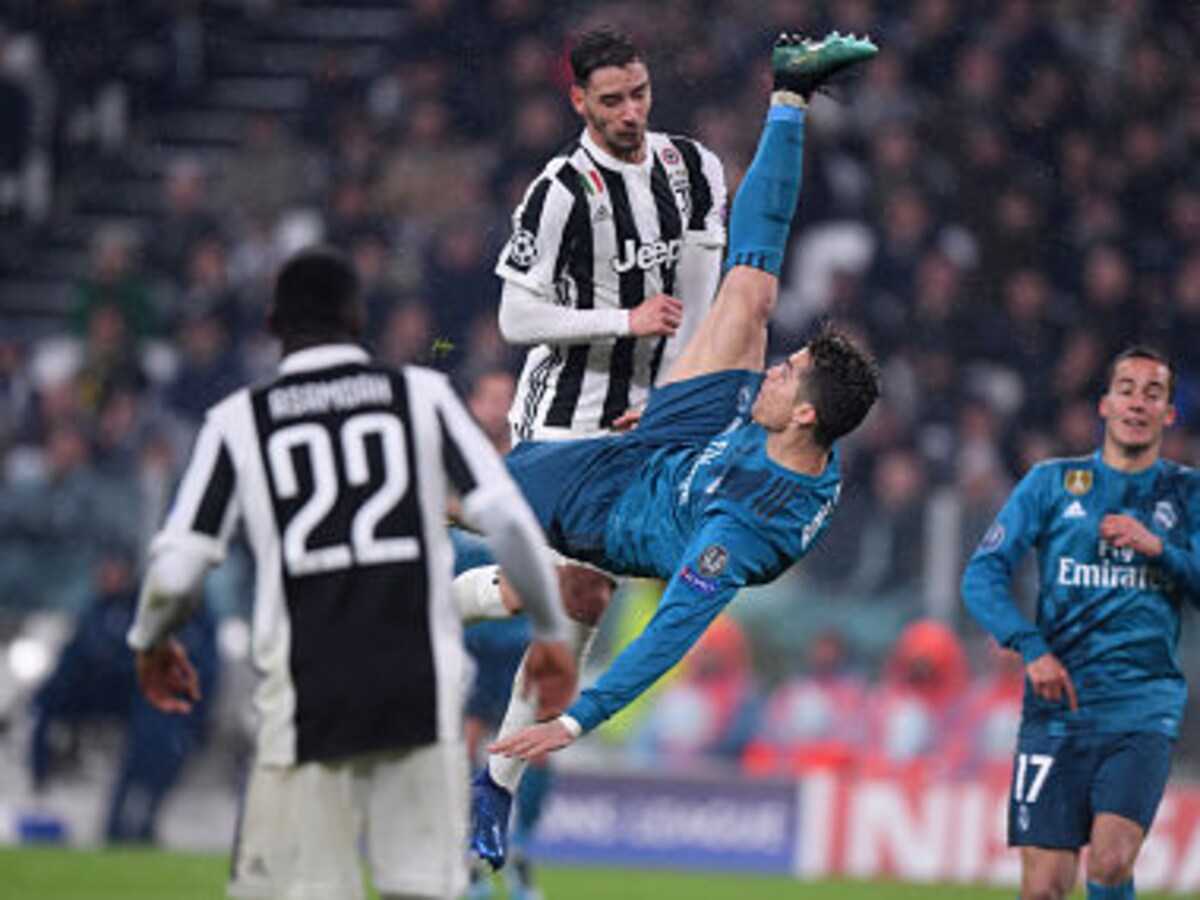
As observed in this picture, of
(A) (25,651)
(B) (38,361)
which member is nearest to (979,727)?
(A) (25,651)

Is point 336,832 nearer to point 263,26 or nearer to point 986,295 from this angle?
point 986,295

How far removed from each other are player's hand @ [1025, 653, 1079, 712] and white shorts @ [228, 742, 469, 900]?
316cm

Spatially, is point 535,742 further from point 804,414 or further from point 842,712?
point 842,712

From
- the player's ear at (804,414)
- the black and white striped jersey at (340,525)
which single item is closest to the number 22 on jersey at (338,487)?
the black and white striped jersey at (340,525)

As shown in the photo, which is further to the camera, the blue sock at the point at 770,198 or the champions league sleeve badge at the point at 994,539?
the champions league sleeve badge at the point at 994,539

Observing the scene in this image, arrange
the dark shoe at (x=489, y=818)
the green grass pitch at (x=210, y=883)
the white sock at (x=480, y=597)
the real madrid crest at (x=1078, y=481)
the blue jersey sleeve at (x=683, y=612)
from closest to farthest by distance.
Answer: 1. the blue jersey sleeve at (x=683, y=612)
2. the dark shoe at (x=489, y=818)
3. the white sock at (x=480, y=597)
4. the real madrid crest at (x=1078, y=481)
5. the green grass pitch at (x=210, y=883)

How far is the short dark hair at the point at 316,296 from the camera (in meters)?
6.41

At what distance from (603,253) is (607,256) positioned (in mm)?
19

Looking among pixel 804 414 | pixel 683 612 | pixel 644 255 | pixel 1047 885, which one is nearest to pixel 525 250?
pixel 644 255

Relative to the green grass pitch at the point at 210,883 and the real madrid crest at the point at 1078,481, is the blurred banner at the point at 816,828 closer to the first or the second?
the green grass pitch at the point at 210,883

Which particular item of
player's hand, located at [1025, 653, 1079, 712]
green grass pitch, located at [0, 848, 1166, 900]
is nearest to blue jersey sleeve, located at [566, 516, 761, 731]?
player's hand, located at [1025, 653, 1079, 712]

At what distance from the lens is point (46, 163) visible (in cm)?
2106

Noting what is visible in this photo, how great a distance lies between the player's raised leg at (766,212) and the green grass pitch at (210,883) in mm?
5735

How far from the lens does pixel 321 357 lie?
641 centimetres
